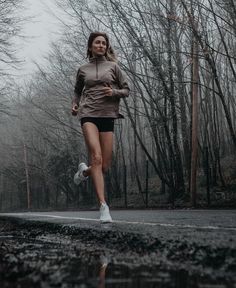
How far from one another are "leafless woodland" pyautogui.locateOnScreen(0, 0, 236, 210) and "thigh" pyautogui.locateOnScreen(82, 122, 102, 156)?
613 cm

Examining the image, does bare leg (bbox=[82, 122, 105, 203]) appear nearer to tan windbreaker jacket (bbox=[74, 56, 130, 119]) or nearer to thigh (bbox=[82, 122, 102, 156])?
thigh (bbox=[82, 122, 102, 156])

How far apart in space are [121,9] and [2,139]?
1154 inches

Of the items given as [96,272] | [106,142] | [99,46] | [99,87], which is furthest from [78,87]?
[96,272]

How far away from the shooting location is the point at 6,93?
21641mm

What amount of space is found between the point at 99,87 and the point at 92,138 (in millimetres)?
561

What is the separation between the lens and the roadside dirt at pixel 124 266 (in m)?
1.42

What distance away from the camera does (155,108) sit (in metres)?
15.2

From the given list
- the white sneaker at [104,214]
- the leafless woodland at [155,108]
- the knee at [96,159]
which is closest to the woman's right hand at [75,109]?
the knee at [96,159]

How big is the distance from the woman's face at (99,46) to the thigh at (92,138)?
74cm

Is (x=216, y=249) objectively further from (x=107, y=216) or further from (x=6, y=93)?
(x=6, y=93)

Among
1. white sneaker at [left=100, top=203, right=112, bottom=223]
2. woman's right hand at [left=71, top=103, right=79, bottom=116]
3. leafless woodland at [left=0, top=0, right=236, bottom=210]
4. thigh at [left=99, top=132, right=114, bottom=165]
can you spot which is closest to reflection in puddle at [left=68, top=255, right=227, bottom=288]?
white sneaker at [left=100, top=203, right=112, bottom=223]

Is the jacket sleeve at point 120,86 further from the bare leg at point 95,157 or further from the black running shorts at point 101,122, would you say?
the bare leg at point 95,157

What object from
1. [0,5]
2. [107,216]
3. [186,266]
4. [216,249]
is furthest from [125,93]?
[0,5]

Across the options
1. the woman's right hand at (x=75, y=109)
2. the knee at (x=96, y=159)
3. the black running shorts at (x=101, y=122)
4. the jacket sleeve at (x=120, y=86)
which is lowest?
the knee at (x=96, y=159)
